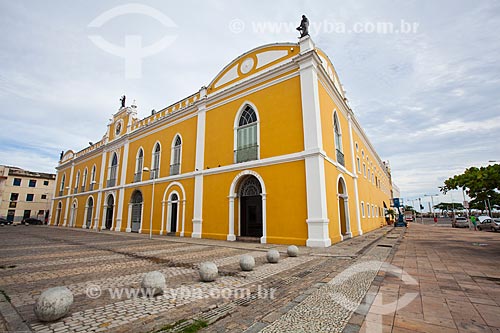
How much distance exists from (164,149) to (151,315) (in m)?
15.7

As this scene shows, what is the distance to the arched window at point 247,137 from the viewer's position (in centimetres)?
1211

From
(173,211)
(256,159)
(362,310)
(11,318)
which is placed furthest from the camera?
(173,211)

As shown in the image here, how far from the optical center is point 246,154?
1230cm

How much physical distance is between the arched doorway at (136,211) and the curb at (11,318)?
15.7m

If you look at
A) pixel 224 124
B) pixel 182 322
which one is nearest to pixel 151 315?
pixel 182 322

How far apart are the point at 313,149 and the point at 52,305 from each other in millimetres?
9039

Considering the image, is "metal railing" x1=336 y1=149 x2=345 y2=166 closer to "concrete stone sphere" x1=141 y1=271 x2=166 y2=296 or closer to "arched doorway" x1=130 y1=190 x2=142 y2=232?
"concrete stone sphere" x1=141 y1=271 x2=166 y2=296

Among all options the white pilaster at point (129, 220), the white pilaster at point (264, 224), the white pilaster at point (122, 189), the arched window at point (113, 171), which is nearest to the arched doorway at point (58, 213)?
the arched window at point (113, 171)

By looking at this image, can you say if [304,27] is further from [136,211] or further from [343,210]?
[136,211]

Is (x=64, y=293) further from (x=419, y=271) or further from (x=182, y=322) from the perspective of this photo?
(x=419, y=271)

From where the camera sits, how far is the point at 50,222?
32.3 m

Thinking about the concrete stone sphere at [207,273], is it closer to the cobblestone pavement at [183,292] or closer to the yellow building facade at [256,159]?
the cobblestone pavement at [183,292]

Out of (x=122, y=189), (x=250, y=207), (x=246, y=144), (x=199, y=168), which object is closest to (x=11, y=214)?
(x=122, y=189)

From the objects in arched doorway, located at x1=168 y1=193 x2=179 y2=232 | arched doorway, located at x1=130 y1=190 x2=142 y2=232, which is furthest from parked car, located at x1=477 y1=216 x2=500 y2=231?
arched doorway, located at x1=130 y1=190 x2=142 y2=232
